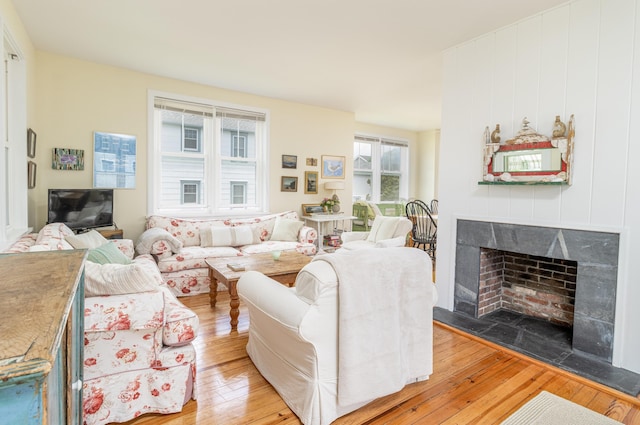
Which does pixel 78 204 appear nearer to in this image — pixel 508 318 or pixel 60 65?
pixel 60 65

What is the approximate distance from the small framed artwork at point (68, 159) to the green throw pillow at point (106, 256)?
1.81 metres

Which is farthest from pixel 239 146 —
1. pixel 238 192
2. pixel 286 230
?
pixel 286 230

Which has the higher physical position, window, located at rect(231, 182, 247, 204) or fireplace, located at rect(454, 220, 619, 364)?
window, located at rect(231, 182, 247, 204)

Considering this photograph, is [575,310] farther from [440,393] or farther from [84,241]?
[84,241]

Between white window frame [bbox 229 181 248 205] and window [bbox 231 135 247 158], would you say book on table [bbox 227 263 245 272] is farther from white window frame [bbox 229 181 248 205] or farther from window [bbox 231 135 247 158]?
window [bbox 231 135 247 158]

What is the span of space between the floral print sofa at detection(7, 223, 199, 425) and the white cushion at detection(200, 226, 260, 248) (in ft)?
8.26

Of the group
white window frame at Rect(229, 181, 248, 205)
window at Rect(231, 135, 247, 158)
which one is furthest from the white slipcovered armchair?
window at Rect(231, 135, 247, 158)

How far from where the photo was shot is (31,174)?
3465 mm

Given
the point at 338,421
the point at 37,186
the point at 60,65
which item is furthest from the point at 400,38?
the point at 37,186

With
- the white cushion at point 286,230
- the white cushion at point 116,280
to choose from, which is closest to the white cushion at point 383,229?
the white cushion at point 286,230

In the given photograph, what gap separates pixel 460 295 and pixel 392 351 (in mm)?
1683

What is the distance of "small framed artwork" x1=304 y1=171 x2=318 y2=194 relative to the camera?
5.80 m

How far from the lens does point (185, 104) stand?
4641 millimetres

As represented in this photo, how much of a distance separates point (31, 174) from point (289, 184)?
3225 millimetres
